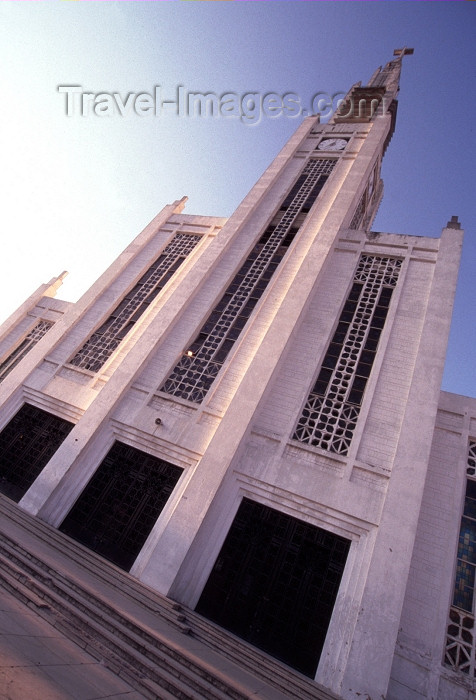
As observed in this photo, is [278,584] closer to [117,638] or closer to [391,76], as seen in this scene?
[117,638]

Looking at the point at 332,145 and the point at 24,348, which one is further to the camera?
the point at 332,145

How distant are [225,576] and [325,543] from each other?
1919 millimetres

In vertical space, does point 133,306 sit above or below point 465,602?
above

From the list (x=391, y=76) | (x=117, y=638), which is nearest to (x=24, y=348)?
(x=117, y=638)

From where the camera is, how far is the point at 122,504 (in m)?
7.53

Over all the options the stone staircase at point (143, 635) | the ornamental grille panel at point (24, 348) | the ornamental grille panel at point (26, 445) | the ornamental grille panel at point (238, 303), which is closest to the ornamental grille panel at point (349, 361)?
the ornamental grille panel at point (238, 303)

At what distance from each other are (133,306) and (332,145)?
10.3 m

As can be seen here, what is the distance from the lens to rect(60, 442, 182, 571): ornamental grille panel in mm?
7102

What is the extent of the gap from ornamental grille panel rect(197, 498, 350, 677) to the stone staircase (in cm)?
45

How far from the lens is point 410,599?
5988 millimetres

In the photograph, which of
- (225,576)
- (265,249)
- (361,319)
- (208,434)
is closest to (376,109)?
(265,249)

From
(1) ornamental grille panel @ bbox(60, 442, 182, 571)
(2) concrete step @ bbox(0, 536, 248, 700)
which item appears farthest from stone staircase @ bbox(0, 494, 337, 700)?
(1) ornamental grille panel @ bbox(60, 442, 182, 571)

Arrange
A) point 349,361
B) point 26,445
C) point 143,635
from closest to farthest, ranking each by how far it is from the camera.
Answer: point 143,635, point 349,361, point 26,445

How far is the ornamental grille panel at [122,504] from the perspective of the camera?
23.3 ft
